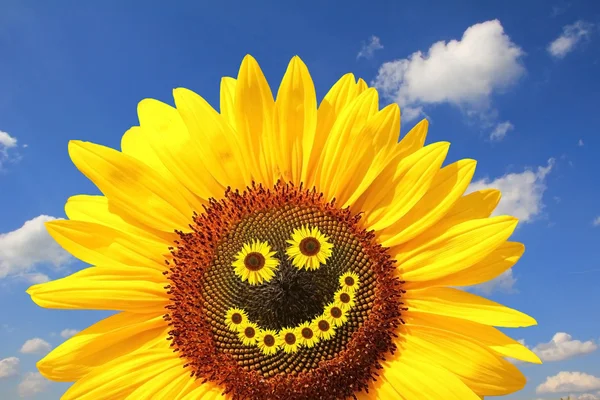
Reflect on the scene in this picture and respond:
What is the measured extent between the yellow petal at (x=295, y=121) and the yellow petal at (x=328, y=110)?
0.10 metres

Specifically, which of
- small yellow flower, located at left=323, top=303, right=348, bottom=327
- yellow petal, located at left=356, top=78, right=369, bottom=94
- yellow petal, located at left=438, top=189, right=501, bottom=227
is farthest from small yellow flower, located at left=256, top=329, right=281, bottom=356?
yellow petal, located at left=356, top=78, right=369, bottom=94

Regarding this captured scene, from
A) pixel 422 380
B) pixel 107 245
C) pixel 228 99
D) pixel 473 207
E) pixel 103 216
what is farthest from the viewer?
pixel 228 99

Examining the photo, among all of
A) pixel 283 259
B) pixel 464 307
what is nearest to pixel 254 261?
pixel 283 259

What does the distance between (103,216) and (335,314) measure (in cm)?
242

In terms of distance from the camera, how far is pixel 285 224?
5039 mm

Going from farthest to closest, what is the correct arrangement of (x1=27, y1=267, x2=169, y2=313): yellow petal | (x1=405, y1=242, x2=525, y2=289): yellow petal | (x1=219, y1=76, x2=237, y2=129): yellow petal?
(x1=219, y1=76, x2=237, y2=129): yellow petal
(x1=27, y1=267, x2=169, y2=313): yellow petal
(x1=405, y1=242, x2=525, y2=289): yellow petal

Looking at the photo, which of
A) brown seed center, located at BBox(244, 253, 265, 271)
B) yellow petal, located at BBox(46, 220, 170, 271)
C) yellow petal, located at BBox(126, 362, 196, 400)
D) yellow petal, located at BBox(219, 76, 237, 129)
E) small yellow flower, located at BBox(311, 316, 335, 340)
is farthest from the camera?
yellow petal, located at BBox(219, 76, 237, 129)

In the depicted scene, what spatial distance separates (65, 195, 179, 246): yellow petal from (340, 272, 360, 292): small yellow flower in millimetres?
1610

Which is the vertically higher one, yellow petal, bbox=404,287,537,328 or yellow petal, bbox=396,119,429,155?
yellow petal, bbox=396,119,429,155

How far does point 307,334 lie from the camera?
15.5ft

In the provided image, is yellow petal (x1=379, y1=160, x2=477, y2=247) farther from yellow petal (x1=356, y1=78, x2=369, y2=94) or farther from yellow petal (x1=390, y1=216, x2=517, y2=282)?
yellow petal (x1=356, y1=78, x2=369, y2=94)

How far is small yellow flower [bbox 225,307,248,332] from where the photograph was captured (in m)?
4.83

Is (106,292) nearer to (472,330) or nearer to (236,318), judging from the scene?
(236,318)

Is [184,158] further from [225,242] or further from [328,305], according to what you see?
[328,305]
